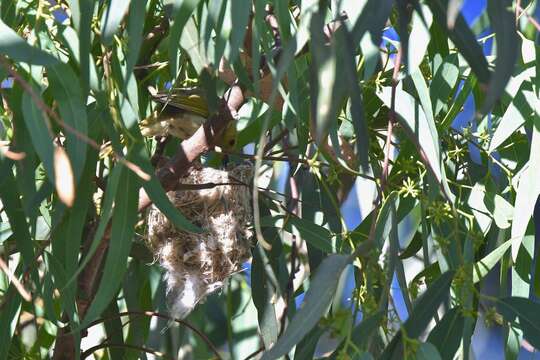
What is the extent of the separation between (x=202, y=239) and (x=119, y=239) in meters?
0.58

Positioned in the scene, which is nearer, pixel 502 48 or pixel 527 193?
pixel 502 48

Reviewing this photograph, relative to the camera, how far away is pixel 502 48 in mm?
938

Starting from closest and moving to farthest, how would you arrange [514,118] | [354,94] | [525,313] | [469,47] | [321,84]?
[321,84] < [354,94] < [469,47] < [525,313] < [514,118]

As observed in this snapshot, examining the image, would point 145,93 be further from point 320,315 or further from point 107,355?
point 320,315

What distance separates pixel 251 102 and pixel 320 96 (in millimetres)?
1017

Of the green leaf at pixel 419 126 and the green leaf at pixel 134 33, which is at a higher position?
the green leaf at pixel 134 33

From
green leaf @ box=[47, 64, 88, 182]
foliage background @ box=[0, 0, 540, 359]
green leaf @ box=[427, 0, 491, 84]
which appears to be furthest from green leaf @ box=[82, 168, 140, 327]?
green leaf @ box=[427, 0, 491, 84]

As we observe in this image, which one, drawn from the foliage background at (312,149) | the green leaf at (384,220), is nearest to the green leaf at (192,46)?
the foliage background at (312,149)

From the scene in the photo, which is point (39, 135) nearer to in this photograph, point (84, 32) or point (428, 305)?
point (84, 32)

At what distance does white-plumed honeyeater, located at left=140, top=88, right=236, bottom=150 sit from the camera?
190cm

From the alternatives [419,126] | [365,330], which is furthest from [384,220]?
[365,330]

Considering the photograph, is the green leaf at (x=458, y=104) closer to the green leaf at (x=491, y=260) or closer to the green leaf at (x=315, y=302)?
the green leaf at (x=491, y=260)

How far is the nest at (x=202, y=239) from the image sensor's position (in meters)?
1.94

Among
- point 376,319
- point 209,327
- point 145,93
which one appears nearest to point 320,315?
point 376,319
